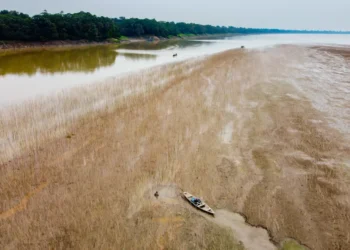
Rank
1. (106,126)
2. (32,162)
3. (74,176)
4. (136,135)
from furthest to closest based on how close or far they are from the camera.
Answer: (106,126), (136,135), (32,162), (74,176)

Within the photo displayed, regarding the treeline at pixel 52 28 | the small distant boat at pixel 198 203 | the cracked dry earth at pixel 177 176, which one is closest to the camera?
the cracked dry earth at pixel 177 176

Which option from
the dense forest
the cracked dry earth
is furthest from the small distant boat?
the dense forest

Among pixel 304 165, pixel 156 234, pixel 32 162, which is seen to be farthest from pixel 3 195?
pixel 304 165

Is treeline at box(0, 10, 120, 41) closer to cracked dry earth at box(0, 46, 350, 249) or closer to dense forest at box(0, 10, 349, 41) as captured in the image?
dense forest at box(0, 10, 349, 41)

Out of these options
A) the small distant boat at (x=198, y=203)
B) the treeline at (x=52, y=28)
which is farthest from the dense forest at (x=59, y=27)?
the small distant boat at (x=198, y=203)

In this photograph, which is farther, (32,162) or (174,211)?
(32,162)

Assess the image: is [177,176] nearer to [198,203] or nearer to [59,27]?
[198,203]

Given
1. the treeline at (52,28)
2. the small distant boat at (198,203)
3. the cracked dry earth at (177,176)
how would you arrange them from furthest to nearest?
the treeline at (52,28) → the small distant boat at (198,203) → the cracked dry earth at (177,176)

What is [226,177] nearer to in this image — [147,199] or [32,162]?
[147,199]

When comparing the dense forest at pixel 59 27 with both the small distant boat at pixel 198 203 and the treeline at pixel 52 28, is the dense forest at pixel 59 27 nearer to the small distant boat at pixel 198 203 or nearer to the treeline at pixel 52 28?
the treeline at pixel 52 28
